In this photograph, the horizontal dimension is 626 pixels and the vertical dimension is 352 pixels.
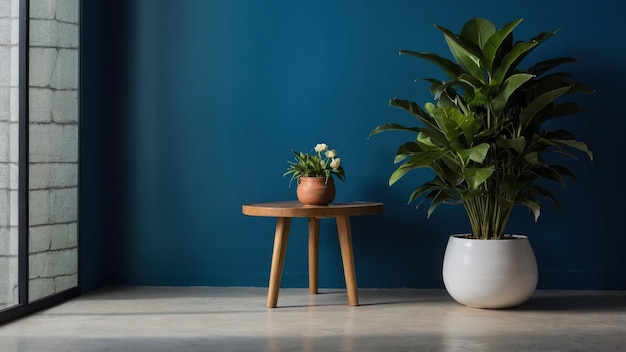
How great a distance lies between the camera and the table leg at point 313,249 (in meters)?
3.40

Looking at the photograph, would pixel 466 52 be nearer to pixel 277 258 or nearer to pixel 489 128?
pixel 489 128

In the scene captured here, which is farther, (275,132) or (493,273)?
(275,132)

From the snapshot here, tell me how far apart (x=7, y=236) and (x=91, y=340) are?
600 millimetres

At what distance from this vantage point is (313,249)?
3.41 meters

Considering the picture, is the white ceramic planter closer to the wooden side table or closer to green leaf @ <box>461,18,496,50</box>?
the wooden side table

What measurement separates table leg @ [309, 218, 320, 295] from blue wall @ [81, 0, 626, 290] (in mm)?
178

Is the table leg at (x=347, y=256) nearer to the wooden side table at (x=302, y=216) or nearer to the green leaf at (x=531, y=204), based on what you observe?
the wooden side table at (x=302, y=216)

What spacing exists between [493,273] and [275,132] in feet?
4.07

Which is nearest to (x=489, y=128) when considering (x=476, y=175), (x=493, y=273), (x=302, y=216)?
(x=476, y=175)

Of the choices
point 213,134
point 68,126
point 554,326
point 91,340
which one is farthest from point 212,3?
point 554,326

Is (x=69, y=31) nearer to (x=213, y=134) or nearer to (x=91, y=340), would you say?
(x=213, y=134)

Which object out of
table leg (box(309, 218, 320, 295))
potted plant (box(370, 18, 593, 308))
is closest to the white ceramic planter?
potted plant (box(370, 18, 593, 308))

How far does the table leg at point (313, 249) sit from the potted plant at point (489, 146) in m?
0.48

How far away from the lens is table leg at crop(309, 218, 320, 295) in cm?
340
